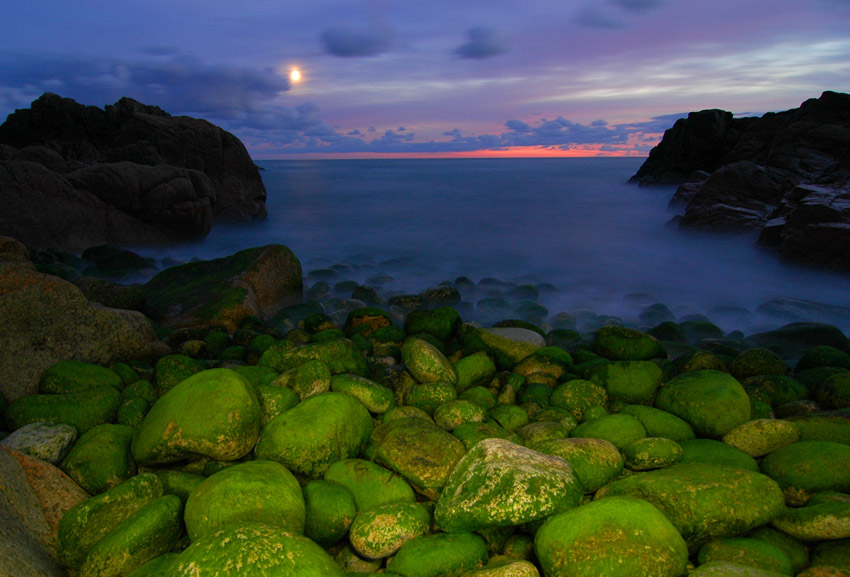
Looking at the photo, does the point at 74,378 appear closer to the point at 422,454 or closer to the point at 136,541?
the point at 136,541

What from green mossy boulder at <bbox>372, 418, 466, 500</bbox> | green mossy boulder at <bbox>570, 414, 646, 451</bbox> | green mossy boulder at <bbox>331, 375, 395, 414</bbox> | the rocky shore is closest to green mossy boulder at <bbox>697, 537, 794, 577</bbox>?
the rocky shore

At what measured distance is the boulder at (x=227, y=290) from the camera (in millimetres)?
5848

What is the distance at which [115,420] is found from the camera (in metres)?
3.23

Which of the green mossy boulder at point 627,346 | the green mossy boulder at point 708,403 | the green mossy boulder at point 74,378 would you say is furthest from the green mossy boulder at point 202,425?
the green mossy boulder at point 627,346

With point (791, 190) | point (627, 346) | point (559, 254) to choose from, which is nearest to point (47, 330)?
point (627, 346)

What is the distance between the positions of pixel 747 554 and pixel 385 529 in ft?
5.18

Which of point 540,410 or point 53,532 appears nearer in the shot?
point 53,532

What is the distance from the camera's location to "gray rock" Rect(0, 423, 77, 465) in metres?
2.73

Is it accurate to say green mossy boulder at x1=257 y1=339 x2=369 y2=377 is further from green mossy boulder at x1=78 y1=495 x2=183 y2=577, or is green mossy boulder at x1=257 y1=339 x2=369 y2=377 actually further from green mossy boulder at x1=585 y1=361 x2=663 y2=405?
green mossy boulder at x1=585 y1=361 x2=663 y2=405

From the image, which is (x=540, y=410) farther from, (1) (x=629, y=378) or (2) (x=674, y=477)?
(2) (x=674, y=477)

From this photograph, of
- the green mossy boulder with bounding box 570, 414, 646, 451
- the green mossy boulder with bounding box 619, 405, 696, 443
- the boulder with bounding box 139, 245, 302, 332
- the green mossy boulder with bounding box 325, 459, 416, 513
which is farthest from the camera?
the boulder with bounding box 139, 245, 302, 332

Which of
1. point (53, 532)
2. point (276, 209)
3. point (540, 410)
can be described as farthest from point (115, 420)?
point (276, 209)

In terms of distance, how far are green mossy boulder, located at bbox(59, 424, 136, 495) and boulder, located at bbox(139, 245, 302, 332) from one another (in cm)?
288

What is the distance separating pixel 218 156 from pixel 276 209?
4.66 meters
